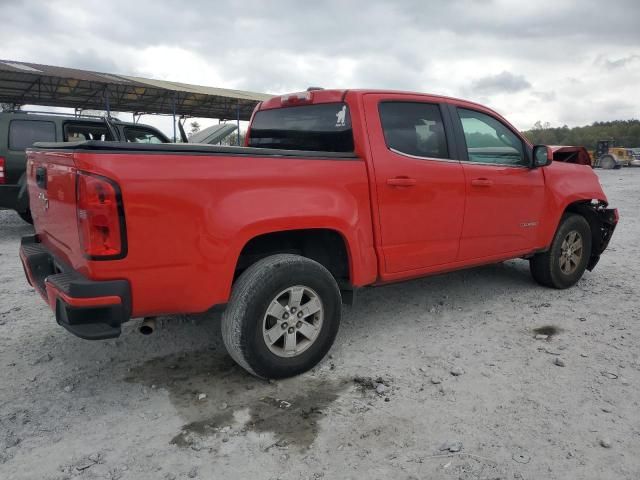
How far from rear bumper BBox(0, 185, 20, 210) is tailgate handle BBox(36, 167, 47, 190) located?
4.85m

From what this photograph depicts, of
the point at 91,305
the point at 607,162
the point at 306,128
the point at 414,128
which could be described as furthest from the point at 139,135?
the point at 607,162

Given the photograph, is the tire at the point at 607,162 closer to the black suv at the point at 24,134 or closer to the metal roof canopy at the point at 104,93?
the metal roof canopy at the point at 104,93

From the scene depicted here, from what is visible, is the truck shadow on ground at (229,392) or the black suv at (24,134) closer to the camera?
the truck shadow on ground at (229,392)

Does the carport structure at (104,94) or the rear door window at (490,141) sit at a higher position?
the carport structure at (104,94)

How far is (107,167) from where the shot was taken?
2318mm

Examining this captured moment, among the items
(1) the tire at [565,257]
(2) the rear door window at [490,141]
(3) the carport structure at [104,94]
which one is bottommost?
(1) the tire at [565,257]

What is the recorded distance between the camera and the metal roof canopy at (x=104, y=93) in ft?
50.5

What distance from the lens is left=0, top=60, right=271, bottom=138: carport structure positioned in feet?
50.5

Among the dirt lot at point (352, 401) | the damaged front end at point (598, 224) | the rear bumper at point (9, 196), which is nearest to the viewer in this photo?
the dirt lot at point (352, 401)

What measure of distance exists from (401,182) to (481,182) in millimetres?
914

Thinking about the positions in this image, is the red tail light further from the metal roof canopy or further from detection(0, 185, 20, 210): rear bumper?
the metal roof canopy

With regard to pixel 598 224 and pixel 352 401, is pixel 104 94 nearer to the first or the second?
pixel 598 224

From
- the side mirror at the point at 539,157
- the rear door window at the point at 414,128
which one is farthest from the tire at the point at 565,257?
the rear door window at the point at 414,128

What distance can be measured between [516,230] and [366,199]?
182 cm
